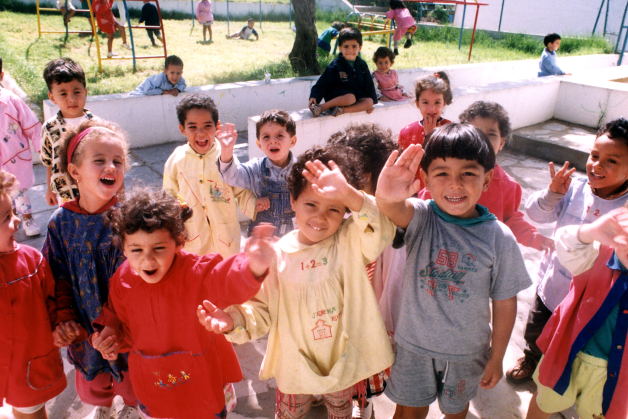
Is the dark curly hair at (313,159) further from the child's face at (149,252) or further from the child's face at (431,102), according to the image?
the child's face at (431,102)

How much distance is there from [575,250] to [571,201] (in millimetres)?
660

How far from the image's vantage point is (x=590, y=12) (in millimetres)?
16781

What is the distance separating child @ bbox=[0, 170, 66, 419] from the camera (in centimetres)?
171

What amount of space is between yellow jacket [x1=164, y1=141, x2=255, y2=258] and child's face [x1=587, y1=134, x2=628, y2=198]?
1.73m

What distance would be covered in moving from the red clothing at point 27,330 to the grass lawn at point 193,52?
17.0ft

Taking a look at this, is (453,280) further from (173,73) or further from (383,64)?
(173,73)

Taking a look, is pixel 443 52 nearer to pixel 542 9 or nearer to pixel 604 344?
pixel 542 9

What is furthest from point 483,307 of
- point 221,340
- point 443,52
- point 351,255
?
point 443,52

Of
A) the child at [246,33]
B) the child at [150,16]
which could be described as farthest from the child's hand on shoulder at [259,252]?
the child at [246,33]

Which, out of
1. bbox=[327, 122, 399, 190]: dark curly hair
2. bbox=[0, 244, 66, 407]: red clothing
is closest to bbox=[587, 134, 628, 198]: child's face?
bbox=[327, 122, 399, 190]: dark curly hair

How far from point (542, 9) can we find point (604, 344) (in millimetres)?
20047

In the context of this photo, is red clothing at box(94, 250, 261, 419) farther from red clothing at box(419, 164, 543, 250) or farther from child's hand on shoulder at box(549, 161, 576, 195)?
child's hand on shoulder at box(549, 161, 576, 195)

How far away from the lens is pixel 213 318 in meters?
1.54

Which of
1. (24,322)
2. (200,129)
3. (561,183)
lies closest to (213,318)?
(24,322)
